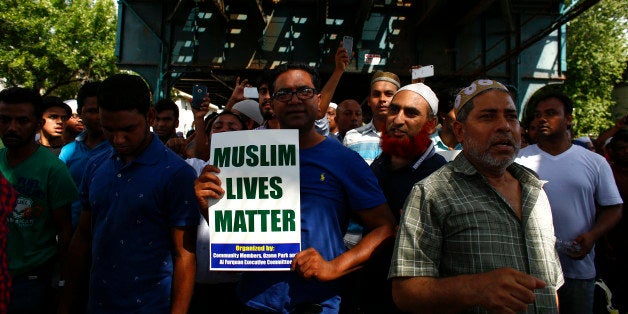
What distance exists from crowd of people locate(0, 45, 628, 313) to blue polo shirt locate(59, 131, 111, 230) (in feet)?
0.15

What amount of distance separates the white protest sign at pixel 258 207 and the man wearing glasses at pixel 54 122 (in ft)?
9.94

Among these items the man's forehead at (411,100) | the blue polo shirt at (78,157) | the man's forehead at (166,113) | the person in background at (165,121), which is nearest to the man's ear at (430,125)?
the man's forehead at (411,100)

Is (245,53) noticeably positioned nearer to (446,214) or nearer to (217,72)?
(217,72)

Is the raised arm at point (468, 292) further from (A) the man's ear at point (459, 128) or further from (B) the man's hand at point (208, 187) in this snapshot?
(B) the man's hand at point (208, 187)

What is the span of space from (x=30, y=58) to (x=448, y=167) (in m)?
21.7

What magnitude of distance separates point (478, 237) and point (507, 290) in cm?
26

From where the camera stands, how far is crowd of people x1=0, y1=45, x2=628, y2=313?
67.4 inches

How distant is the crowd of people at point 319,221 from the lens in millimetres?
1712

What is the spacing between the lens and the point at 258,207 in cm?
194

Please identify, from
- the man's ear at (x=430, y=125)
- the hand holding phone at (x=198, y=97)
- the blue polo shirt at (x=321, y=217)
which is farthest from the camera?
the hand holding phone at (x=198, y=97)

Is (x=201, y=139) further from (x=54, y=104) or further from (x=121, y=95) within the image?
(x=54, y=104)

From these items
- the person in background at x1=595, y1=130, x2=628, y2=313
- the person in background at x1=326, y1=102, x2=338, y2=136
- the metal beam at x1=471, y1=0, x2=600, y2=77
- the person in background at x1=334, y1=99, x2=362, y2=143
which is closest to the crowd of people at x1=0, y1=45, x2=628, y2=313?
the person in background at x1=595, y1=130, x2=628, y2=313

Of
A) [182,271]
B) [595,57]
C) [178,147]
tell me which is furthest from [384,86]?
[595,57]

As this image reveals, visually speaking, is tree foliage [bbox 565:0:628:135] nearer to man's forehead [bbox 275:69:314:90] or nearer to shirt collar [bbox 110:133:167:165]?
man's forehead [bbox 275:69:314:90]
